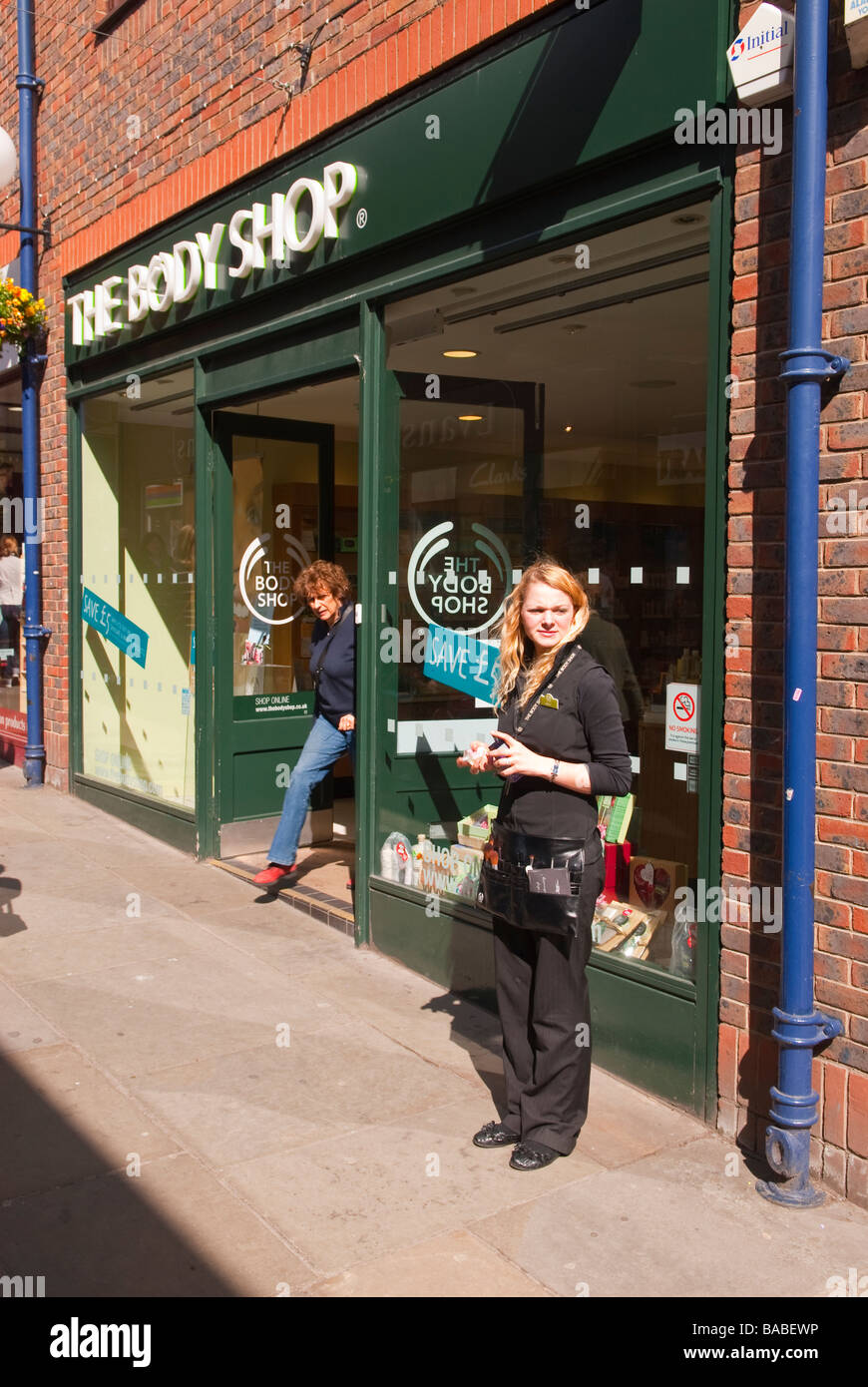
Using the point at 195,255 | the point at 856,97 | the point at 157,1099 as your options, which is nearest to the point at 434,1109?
the point at 157,1099

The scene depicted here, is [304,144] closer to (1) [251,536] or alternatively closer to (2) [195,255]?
(2) [195,255]

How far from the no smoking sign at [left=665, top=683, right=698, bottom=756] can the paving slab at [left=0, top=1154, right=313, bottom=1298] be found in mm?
2096

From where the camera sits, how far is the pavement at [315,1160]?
3248mm

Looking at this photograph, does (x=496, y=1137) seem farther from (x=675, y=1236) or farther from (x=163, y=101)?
(x=163, y=101)

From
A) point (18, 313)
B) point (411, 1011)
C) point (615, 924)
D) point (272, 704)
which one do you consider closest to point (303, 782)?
point (272, 704)

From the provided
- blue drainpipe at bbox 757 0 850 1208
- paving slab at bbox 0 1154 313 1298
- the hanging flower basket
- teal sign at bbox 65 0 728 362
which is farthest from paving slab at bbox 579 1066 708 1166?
the hanging flower basket

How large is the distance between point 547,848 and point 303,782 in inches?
124

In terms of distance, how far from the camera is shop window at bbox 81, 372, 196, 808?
8156mm

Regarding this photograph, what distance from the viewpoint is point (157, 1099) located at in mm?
4270

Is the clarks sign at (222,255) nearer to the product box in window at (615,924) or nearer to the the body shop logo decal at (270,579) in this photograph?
the the body shop logo decal at (270,579)

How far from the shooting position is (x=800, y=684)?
11.8ft

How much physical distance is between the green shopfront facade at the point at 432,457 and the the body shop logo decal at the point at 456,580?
2 centimetres

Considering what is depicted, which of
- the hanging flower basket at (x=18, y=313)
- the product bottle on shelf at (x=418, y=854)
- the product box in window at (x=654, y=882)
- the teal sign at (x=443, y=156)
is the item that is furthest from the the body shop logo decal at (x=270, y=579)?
the product box in window at (x=654, y=882)
